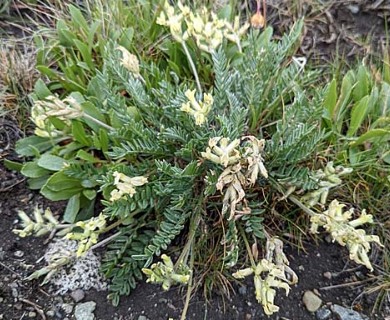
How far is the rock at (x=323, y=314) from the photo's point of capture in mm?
2066

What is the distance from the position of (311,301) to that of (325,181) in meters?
0.41

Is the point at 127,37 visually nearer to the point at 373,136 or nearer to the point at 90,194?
the point at 90,194

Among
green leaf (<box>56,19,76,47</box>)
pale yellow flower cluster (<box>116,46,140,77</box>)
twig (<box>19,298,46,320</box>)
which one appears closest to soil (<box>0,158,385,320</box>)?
twig (<box>19,298,46,320</box>)

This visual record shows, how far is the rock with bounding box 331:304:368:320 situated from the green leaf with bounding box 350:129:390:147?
0.58 meters

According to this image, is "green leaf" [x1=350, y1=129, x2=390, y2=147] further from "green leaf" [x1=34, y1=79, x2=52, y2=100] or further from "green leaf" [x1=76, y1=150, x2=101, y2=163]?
"green leaf" [x1=34, y1=79, x2=52, y2=100]

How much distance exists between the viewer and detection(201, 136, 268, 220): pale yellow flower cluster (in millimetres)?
1757

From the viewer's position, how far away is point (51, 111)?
1.97 m

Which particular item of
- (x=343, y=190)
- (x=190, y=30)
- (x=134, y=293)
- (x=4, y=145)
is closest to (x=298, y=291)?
(x=343, y=190)

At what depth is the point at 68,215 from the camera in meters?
2.21

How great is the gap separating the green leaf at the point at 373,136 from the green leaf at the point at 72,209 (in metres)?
1.00

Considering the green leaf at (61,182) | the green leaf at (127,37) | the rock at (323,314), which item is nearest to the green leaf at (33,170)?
the green leaf at (61,182)

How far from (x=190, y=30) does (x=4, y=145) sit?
0.88 metres

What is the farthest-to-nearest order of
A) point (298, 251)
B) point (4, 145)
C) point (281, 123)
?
point (4, 145), point (298, 251), point (281, 123)

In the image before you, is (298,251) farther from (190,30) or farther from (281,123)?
(190,30)
